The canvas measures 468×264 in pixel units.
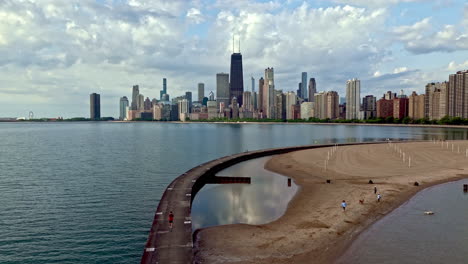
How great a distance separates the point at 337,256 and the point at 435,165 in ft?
187

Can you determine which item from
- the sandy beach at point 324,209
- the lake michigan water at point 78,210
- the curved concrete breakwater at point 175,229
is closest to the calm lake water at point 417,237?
the sandy beach at point 324,209

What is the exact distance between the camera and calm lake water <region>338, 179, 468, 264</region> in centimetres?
2678

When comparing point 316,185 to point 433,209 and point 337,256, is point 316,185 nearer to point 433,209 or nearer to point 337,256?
point 433,209

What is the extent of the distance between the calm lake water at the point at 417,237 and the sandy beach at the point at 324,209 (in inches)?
50.3

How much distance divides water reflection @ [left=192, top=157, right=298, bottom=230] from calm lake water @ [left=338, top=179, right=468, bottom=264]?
11.3m

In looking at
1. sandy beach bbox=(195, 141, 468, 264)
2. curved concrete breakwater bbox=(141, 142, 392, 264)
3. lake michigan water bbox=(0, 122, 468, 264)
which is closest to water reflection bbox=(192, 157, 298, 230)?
sandy beach bbox=(195, 141, 468, 264)

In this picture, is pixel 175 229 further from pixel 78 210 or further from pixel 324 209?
pixel 324 209

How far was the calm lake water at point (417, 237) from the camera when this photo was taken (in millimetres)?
26781

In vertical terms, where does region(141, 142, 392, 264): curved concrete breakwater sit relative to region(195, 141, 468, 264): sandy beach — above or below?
above

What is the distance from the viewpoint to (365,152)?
94.1m

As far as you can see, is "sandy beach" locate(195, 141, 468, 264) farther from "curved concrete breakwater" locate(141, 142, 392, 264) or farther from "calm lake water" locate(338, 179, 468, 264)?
"curved concrete breakwater" locate(141, 142, 392, 264)

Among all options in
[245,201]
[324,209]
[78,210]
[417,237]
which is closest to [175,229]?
[245,201]

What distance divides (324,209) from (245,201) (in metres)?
11.1

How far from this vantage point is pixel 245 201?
4628cm
